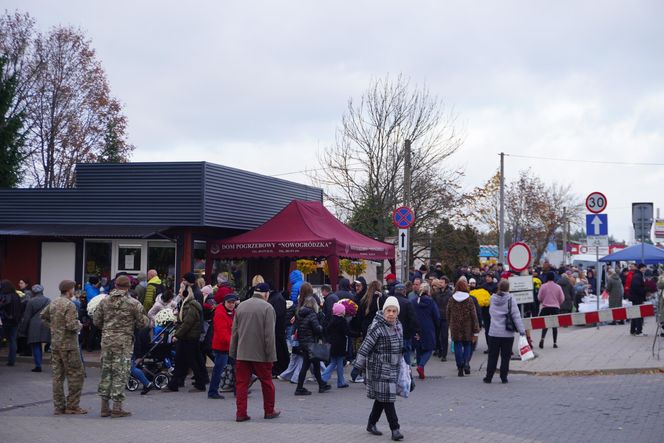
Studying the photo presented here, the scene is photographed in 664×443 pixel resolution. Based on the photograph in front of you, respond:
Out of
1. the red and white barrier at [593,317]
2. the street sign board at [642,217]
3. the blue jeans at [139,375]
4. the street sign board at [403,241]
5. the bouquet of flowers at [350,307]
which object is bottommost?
the blue jeans at [139,375]

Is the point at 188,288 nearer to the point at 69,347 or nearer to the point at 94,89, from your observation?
the point at 69,347

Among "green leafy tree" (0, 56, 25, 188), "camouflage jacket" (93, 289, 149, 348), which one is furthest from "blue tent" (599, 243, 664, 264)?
"green leafy tree" (0, 56, 25, 188)

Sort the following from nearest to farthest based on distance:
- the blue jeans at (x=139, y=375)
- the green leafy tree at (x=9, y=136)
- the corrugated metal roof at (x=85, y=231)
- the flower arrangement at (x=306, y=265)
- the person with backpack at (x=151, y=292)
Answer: the blue jeans at (x=139, y=375) < the person with backpack at (x=151, y=292) < the corrugated metal roof at (x=85, y=231) < the flower arrangement at (x=306, y=265) < the green leafy tree at (x=9, y=136)

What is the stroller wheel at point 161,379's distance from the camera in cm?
1378

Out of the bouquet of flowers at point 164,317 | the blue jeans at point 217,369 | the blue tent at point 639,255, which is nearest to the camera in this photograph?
the blue jeans at point 217,369

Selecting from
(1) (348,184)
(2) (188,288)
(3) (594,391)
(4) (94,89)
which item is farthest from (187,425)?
(4) (94,89)

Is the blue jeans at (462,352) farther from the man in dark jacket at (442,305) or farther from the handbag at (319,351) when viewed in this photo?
the handbag at (319,351)

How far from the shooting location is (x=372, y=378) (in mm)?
9500

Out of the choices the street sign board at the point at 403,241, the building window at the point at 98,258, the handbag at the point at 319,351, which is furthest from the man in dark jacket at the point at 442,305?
the building window at the point at 98,258

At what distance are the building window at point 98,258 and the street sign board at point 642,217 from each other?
1484 centimetres

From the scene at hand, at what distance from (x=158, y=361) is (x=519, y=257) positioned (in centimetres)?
819

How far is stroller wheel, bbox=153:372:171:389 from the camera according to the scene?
45.2 ft

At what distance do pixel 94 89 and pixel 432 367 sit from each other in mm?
35519

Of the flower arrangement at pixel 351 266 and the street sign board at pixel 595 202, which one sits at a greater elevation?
the street sign board at pixel 595 202
